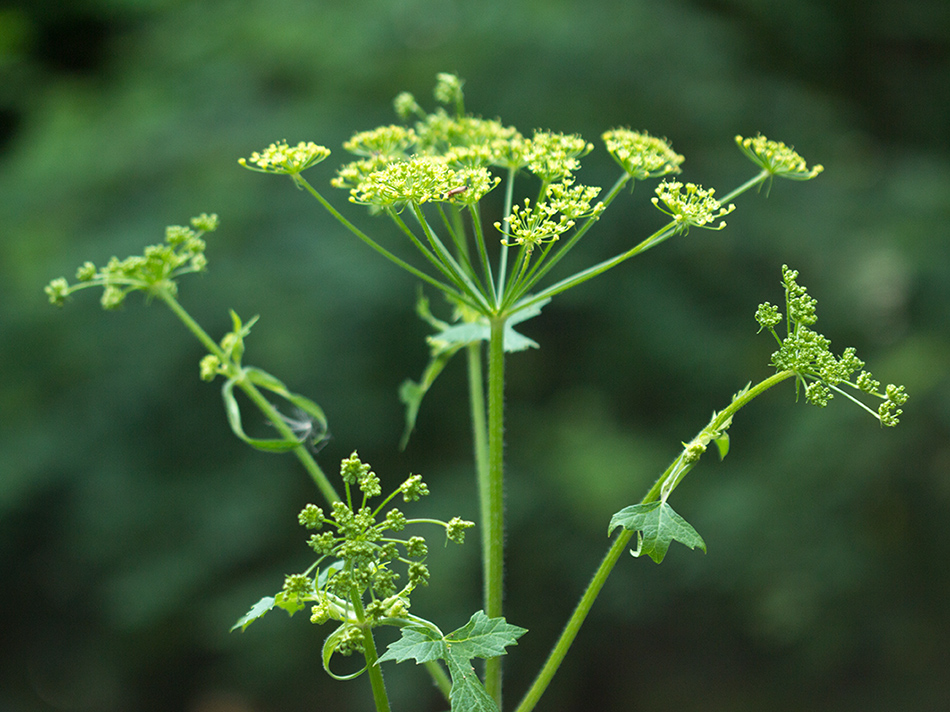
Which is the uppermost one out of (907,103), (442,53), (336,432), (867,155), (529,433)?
(907,103)

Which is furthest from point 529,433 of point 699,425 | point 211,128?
point 211,128

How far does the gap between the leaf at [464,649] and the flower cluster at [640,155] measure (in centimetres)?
103

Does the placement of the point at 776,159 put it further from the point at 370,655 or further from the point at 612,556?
the point at 370,655

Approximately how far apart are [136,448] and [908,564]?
26.7ft

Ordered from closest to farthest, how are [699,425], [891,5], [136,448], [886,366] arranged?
[886,366] → [136,448] → [699,425] → [891,5]

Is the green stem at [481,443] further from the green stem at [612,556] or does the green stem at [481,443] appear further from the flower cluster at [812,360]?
the flower cluster at [812,360]

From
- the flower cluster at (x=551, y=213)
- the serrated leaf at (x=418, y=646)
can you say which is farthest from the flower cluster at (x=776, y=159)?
the serrated leaf at (x=418, y=646)

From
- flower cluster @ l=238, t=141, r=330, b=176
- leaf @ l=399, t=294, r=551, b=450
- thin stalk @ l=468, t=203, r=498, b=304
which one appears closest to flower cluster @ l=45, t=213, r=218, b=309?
flower cluster @ l=238, t=141, r=330, b=176

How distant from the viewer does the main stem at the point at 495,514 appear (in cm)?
187

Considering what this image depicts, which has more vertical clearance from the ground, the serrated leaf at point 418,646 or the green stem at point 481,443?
the green stem at point 481,443

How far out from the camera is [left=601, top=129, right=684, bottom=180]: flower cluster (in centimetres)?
208

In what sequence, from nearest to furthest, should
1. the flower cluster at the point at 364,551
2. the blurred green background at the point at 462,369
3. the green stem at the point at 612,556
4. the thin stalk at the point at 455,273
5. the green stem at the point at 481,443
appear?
the flower cluster at the point at 364,551, the green stem at the point at 612,556, the thin stalk at the point at 455,273, the green stem at the point at 481,443, the blurred green background at the point at 462,369

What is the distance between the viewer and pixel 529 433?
35.6ft

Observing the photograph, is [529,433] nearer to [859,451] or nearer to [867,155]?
[859,451]
